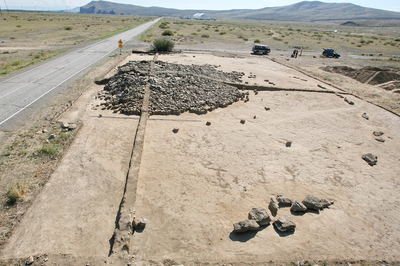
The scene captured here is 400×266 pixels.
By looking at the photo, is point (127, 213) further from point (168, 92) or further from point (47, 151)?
point (168, 92)

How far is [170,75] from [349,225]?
1310 cm

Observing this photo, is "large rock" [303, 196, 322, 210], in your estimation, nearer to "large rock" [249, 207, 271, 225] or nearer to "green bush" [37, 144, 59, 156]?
"large rock" [249, 207, 271, 225]

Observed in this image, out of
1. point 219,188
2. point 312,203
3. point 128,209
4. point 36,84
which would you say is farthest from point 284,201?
point 36,84

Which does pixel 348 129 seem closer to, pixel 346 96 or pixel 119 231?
pixel 346 96

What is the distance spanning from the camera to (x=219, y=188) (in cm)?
748

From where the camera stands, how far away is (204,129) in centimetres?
1107

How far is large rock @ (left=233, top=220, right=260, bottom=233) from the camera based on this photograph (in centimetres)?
580

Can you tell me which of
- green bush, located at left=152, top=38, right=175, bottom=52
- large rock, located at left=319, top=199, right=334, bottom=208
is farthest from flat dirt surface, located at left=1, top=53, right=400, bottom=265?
green bush, located at left=152, top=38, right=175, bottom=52

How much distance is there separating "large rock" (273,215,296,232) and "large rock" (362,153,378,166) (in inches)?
221

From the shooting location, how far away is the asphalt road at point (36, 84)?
11.3m

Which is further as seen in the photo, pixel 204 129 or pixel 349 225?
pixel 204 129

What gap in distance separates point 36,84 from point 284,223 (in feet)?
55.6

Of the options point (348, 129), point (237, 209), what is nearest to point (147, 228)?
point (237, 209)

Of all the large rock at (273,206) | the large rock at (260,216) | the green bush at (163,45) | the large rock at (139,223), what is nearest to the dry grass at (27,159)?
the large rock at (139,223)
